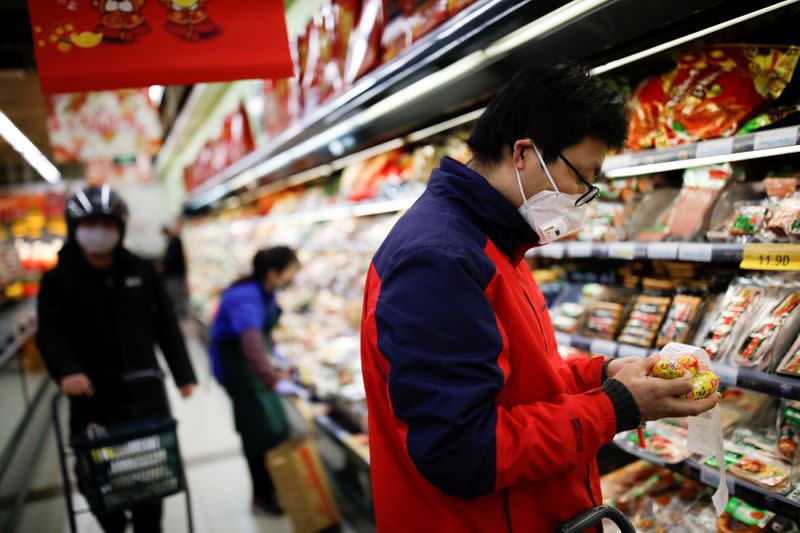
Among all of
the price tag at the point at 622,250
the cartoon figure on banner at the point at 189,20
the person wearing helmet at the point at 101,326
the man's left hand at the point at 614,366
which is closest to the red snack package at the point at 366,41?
the cartoon figure on banner at the point at 189,20

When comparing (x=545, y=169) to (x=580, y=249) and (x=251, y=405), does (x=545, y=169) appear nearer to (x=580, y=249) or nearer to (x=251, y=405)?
(x=580, y=249)

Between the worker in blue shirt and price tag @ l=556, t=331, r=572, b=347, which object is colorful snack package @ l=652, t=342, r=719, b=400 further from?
the worker in blue shirt

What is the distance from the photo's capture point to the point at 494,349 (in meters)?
1.09

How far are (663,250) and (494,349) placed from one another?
1.12 meters

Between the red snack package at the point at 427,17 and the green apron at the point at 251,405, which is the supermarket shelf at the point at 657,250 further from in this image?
the green apron at the point at 251,405

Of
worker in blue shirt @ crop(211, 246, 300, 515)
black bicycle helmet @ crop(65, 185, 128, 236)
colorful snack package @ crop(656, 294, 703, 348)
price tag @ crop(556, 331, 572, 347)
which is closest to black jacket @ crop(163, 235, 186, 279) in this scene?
worker in blue shirt @ crop(211, 246, 300, 515)

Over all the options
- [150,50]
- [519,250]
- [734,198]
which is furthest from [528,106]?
[150,50]

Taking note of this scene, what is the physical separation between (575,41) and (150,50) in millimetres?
1422

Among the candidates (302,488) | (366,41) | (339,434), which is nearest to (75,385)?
(302,488)

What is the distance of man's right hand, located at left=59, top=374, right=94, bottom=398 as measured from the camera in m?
2.52

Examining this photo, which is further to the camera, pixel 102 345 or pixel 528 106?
pixel 102 345

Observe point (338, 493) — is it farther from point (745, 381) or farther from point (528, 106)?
point (528, 106)

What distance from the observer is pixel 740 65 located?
6.22 ft

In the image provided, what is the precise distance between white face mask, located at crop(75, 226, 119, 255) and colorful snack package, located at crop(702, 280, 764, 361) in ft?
8.22
